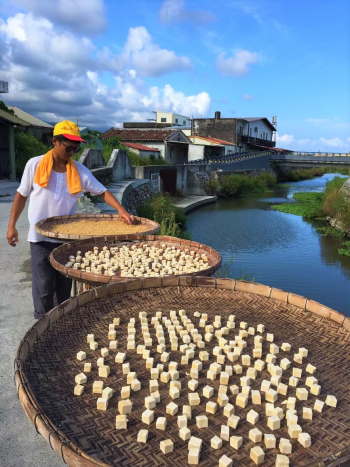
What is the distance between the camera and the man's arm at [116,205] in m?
3.60

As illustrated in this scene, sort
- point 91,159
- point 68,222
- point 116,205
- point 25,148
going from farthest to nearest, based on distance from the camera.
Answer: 1. point 25,148
2. point 91,159
3. point 68,222
4. point 116,205

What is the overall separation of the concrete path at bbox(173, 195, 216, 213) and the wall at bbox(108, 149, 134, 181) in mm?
3197

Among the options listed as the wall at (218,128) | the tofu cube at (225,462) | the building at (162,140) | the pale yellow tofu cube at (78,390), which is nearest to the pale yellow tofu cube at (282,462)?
the tofu cube at (225,462)

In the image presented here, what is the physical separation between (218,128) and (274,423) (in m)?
42.2

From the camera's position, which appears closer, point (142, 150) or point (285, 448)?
point (285, 448)

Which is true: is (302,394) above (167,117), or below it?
below

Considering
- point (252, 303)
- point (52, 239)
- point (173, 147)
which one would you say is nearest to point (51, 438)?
point (252, 303)

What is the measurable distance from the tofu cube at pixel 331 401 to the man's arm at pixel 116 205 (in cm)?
256

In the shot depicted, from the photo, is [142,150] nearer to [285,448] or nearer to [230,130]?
[230,130]

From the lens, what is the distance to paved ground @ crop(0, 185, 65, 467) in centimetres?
223

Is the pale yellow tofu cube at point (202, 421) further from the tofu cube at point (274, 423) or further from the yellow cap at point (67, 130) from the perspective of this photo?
the yellow cap at point (67, 130)

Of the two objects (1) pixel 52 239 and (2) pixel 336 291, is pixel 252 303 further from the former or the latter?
(2) pixel 336 291

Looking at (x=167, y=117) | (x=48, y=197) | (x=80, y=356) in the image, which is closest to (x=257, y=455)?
(x=80, y=356)

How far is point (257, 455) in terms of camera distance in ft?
3.89
